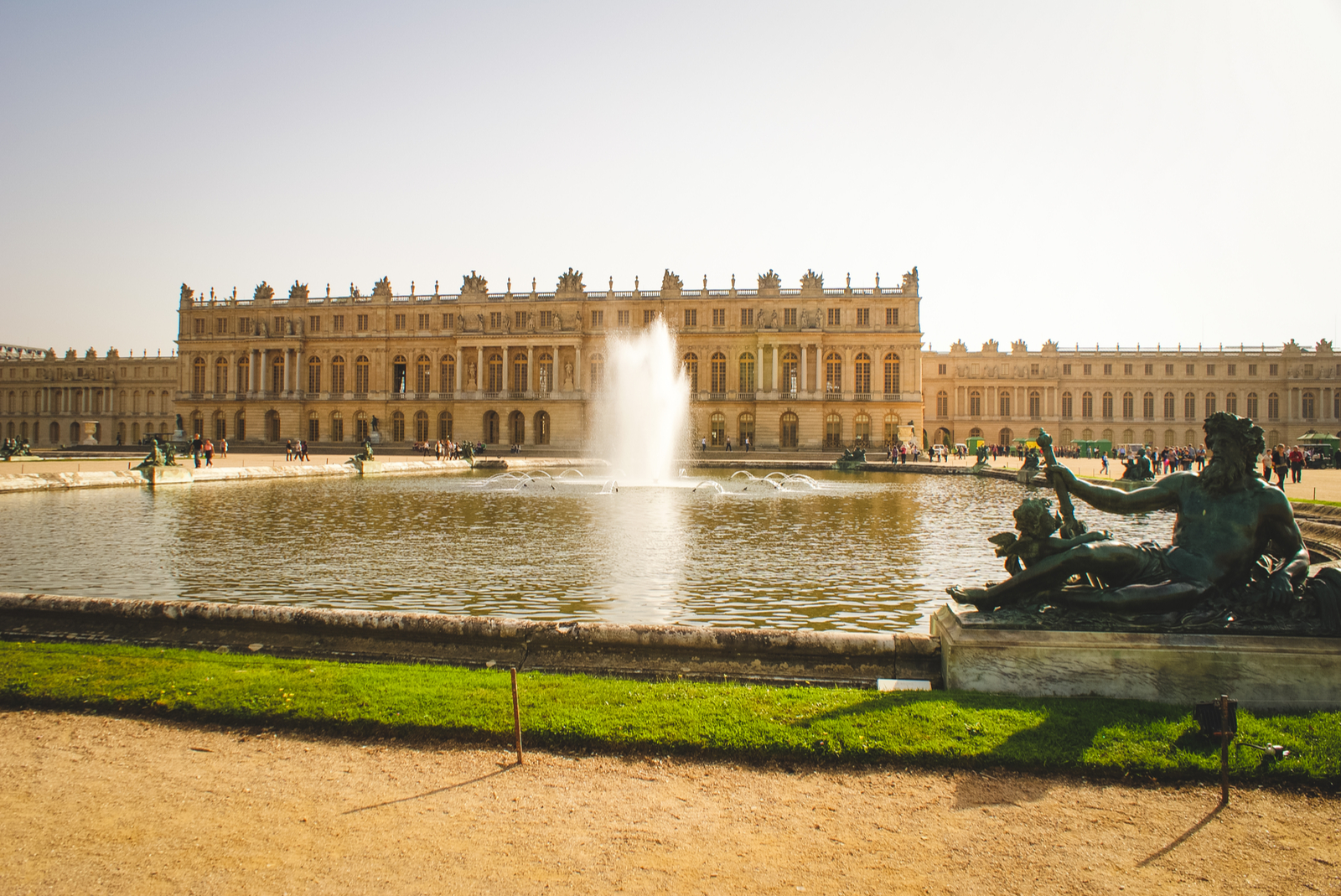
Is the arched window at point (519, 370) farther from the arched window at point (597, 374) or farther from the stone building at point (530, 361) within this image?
the arched window at point (597, 374)

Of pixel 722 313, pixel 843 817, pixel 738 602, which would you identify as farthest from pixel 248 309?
pixel 843 817

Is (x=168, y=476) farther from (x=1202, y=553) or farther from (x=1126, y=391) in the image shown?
(x=1126, y=391)

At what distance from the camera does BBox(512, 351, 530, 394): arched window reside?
66.9 m

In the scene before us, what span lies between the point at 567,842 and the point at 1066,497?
13.2 feet

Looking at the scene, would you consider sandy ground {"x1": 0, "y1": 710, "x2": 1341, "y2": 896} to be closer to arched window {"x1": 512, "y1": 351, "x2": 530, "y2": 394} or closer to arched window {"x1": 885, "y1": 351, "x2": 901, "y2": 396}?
arched window {"x1": 885, "y1": 351, "x2": 901, "y2": 396}

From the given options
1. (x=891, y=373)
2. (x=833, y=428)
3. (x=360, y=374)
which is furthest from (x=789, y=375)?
(x=360, y=374)

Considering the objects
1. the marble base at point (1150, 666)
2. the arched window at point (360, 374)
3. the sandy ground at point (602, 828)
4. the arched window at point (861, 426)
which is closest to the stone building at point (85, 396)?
the arched window at point (360, 374)

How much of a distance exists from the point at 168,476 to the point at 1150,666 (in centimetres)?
2912

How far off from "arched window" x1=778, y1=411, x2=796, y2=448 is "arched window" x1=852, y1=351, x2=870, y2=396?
5.58 metres

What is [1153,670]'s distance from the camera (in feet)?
16.3

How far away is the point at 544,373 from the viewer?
66.6 meters

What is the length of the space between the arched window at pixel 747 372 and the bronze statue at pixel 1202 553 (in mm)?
60394

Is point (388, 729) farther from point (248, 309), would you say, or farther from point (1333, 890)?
point (248, 309)

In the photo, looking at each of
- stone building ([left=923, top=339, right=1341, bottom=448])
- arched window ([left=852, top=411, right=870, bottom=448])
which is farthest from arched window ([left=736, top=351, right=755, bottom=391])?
stone building ([left=923, top=339, right=1341, bottom=448])
